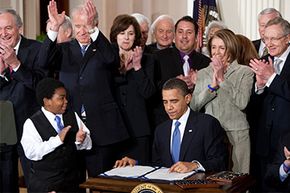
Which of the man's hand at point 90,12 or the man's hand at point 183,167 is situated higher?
the man's hand at point 90,12

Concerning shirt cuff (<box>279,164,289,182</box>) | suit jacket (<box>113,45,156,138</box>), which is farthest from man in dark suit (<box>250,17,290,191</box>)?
suit jacket (<box>113,45,156,138</box>)

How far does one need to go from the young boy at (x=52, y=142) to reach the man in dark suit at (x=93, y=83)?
371 mm

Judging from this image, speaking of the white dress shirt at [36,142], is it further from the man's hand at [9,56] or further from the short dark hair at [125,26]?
the short dark hair at [125,26]

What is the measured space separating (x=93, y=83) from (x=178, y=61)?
79 cm

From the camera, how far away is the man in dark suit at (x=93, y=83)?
427cm

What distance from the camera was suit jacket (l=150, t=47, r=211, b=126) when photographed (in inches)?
185

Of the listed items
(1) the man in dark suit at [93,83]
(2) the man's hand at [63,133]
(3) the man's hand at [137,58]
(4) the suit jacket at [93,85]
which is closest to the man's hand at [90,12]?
(1) the man in dark suit at [93,83]

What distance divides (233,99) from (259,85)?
7.6 inches

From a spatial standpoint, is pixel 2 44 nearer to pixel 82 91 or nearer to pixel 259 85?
pixel 82 91

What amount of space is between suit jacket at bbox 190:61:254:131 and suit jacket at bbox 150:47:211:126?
49 centimetres

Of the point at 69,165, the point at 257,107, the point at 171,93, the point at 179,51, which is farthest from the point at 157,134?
the point at 179,51

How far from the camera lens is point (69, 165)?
384 centimetres

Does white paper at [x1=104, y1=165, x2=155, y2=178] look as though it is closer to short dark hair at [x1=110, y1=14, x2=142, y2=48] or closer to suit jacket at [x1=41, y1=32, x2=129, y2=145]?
suit jacket at [x1=41, y1=32, x2=129, y2=145]

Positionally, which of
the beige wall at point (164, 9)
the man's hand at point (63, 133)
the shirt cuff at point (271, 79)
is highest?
the beige wall at point (164, 9)
